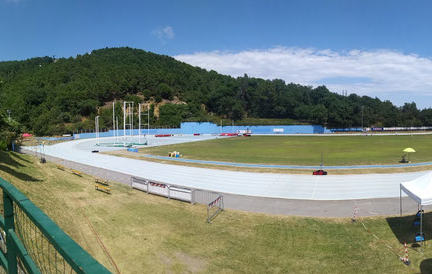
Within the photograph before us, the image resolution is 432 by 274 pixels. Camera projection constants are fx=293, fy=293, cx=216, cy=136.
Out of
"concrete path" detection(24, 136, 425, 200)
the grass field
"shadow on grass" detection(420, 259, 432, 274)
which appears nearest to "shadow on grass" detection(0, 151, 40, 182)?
the grass field

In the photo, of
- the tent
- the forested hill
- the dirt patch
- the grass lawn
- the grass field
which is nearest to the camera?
the dirt patch

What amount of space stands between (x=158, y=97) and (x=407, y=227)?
374 ft

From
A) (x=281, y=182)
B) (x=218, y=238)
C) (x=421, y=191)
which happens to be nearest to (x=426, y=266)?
(x=421, y=191)

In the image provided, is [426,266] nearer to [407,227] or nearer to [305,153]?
[407,227]

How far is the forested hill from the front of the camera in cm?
10219

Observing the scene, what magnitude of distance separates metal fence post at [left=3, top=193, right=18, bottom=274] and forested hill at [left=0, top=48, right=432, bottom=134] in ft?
309

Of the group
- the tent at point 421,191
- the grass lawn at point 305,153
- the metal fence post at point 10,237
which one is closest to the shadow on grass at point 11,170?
the metal fence post at point 10,237

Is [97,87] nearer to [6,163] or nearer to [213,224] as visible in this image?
[6,163]

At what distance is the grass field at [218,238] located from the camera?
33.6 ft

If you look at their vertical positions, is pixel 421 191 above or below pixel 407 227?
above

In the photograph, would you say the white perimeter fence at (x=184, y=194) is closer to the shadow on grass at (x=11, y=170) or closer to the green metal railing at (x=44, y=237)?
the shadow on grass at (x=11, y=170)

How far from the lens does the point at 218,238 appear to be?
41.0ft

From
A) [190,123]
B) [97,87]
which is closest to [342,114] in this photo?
[190,123]

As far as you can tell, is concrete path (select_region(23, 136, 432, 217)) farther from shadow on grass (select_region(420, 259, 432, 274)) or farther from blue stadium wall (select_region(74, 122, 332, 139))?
blue stadium wall (select_region(74, 122, 332, 139))
